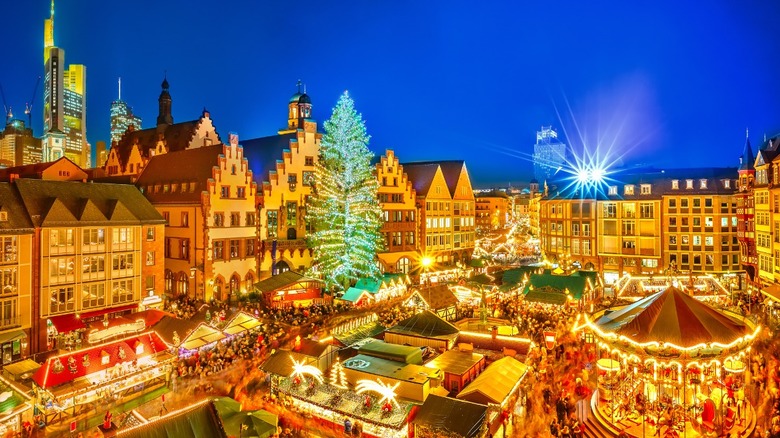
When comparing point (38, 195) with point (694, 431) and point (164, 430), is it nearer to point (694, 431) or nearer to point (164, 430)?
point (164, 430)

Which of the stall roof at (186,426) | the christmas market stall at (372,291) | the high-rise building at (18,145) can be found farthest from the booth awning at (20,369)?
the high-rise building at (18,145)

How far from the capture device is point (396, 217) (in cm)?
5212

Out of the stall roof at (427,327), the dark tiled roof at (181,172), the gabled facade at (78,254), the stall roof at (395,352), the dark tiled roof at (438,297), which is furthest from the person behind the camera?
the dark tiled roof at (181,172)

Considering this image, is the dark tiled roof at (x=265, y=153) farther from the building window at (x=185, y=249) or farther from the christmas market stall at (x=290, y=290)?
the christmas market stall at (x=290, y=290)

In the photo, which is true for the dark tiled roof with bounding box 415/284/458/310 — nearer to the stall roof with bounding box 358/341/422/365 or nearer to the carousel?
the stall roof with bounding box 358/341/422/365

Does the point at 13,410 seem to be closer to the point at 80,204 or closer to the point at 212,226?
the point at 80,204

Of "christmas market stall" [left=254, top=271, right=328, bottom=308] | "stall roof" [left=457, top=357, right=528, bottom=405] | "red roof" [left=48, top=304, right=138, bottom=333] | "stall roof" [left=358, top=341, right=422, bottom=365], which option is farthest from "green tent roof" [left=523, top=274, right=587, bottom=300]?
"red roof" [left=48, top=304, right=138, bottom=333]

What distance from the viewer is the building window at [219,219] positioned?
3934cm

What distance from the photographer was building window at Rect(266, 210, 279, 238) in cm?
4338

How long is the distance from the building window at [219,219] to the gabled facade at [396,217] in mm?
16252

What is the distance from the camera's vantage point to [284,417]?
1959cm

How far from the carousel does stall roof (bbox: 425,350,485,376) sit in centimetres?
487

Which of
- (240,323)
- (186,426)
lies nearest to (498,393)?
(186,426)

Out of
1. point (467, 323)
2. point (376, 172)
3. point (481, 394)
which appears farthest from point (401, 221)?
point (481, 394)
